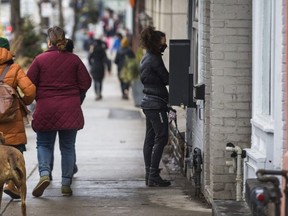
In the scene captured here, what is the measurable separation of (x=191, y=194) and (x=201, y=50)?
1557 mm

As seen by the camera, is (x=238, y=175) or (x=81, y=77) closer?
(x=238, y=175)

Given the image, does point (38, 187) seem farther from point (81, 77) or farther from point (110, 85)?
point (110, 85)

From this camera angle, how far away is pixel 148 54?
11.9 metres

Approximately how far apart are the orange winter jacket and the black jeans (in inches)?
67.6

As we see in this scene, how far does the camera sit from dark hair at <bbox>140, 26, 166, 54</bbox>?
11.8 m

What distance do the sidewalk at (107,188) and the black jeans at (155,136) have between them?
33 centimetres

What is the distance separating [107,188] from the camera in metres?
11.9

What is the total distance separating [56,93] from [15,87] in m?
0.69

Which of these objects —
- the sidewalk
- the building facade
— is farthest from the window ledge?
the sidewalk

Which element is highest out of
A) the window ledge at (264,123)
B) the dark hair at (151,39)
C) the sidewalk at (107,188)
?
the dark hair at (151,39)

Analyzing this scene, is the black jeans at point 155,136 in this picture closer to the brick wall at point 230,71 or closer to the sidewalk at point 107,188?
the sidewalk at point 107,188

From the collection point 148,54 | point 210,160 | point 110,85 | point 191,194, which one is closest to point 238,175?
point 210,160

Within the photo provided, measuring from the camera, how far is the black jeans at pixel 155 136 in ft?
38.7

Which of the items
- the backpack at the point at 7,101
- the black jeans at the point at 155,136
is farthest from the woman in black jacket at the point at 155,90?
the backpack at the point at 7,101
